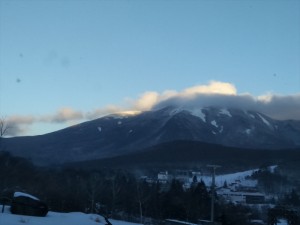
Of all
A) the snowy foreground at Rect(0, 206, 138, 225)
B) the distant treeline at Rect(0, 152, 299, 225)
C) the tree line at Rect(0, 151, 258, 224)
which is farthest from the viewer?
the tree line at Rect(0, 151, 258, 224)

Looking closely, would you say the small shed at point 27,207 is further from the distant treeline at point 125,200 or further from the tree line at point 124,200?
the tree line at point 124,200

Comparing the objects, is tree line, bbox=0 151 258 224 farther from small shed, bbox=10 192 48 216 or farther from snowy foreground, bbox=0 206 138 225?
snowy foreground, bbox=0 206 138 225

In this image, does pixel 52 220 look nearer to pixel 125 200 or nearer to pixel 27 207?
pixel 27 207

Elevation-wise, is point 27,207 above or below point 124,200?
above

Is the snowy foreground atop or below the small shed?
below

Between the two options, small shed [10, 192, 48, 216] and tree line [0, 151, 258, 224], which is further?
tree line [0, 151, 258, 224]

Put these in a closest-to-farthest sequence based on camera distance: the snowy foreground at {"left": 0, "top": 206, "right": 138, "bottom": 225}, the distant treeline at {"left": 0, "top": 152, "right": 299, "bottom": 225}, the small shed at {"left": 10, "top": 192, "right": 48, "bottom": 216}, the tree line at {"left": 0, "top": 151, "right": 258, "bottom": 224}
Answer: the snowy foreground at {"left": 0, "top": 206, "right": 138, "bottom": 225}
the small shed at {"left": 10, "top": 192, "right": 48, "bottom": 216}
the distant treeline at {"left": 0, "top": 152, "right": 299, "bottom": 225}
the tree line at {"left": 0, "top": 151, "right": 258, "bottom": 224}

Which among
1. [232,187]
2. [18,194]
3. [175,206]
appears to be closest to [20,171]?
[175,206]

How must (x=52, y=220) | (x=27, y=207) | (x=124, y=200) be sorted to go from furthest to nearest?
(x=124, y=200) → (x=27, y=207) → (x=52, y=220)

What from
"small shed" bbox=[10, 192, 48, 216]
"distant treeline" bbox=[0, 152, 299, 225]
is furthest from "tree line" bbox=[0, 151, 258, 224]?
"small shed" bbox=[10, 192, 48, 216]

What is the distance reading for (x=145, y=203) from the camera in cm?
7494

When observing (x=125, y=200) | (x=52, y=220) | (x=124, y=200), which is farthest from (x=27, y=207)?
(x=124, y=200)

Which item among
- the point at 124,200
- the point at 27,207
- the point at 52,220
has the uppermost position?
the point at 27,207

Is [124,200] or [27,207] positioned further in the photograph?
[124,200]
